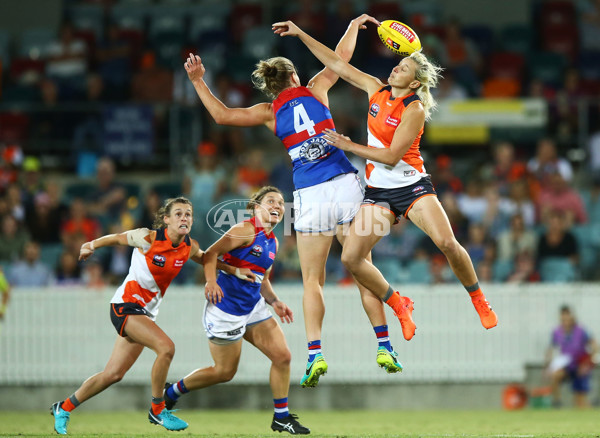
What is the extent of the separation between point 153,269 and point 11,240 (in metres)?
5.72

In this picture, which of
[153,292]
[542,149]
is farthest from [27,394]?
[542,149]

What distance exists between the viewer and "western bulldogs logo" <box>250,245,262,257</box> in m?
9.55

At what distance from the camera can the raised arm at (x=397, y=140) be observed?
8320 mm

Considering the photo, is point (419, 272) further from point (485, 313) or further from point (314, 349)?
point (314, 349)

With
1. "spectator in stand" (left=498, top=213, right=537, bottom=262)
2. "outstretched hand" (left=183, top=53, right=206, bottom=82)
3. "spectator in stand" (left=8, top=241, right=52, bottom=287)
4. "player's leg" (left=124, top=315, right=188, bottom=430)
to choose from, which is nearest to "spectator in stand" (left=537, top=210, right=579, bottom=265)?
"spectator in stand" (left=498, top=213, right=537, bottom=262)

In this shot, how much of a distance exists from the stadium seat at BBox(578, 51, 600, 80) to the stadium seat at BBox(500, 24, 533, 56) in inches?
38.1

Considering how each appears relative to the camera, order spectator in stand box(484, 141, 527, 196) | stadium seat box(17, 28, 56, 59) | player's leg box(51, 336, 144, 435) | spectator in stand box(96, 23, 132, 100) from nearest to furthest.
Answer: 1. player's leg box(51, 336, 144, 435)
2. spectator in stand box(484, 141, 527, 196)
3. spectator in stand box(96, 23, 132, 100)
4. stadium seat box(17, 28, 56, 59)

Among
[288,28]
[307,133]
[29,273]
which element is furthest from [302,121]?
[29,273]

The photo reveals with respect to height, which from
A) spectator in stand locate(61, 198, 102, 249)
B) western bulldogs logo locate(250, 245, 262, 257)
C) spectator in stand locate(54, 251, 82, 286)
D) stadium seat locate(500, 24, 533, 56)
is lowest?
spectator in stand locate(54, 251, 82, 286)

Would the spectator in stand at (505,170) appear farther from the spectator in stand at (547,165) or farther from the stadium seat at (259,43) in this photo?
the stadium seat at (259,43)

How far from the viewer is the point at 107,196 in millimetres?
15008

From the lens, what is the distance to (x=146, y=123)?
613 inches

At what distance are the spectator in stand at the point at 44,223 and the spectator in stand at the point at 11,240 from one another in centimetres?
38

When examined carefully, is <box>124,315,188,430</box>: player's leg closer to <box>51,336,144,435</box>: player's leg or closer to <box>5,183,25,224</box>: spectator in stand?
<box>51,336,144,435</box>: player's leg
